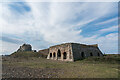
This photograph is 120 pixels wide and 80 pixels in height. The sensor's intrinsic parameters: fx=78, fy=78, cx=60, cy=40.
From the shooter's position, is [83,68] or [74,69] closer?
[74,69]

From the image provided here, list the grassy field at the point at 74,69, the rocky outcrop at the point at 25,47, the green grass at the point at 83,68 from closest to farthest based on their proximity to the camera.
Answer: the grassy field at the point at 74,69, the green grass at the point at 83,68, the rocky outcrop at the point at 25,47

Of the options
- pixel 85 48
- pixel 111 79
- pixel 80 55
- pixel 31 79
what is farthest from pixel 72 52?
pixel 31 79

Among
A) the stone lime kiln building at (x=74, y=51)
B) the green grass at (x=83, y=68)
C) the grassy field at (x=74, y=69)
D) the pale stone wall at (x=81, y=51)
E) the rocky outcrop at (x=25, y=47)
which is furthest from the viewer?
the rocky outcrop at (x=25, y=47)

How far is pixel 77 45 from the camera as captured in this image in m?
26.1

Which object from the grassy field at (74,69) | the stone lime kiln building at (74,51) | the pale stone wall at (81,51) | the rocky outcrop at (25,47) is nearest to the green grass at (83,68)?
the grassy field at (74,69)

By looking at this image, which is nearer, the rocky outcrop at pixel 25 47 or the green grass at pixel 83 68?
the green grass at pixel 83 68

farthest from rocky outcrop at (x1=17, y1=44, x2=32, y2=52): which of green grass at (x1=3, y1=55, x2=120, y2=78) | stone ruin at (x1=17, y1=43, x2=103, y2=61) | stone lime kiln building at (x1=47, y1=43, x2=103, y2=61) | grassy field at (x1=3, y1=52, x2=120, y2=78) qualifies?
grassy field at (x1=3, y1=52, x2=120, y2=78)

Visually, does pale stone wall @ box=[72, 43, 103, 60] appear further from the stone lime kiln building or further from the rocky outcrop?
the rocky outcrop

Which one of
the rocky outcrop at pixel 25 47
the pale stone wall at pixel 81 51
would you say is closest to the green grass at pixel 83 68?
the pale stone wall at pixel 81 51

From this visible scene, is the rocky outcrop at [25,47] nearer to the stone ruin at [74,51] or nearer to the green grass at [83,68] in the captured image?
the stone ruin at [74,51]

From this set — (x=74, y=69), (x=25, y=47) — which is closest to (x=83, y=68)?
(x=74, y=69)

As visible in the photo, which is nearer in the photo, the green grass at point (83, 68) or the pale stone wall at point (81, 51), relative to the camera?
the green grass at point (83, 68)

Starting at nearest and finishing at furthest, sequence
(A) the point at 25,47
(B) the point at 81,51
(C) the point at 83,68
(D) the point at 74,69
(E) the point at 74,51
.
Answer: (D) the point at 74,69 < (C) the point at 83,68 < (E) the point at 74,51 < (B) the point at 81,51 < (A) the point at 25,47

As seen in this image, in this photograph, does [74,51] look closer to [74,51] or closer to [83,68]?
[74,51]
